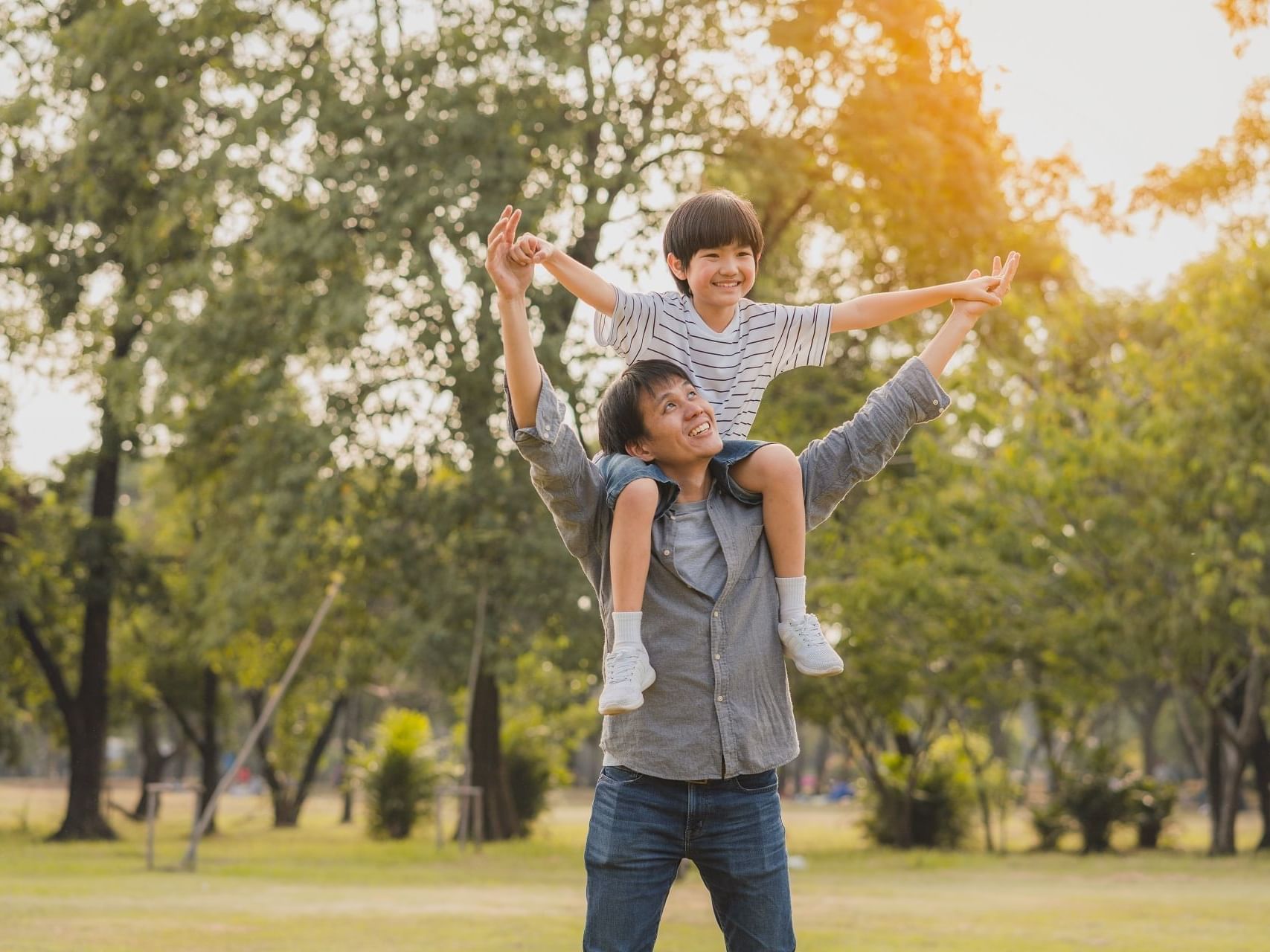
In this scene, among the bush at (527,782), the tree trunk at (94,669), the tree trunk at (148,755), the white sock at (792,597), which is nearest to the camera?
the white sock at (792,597)

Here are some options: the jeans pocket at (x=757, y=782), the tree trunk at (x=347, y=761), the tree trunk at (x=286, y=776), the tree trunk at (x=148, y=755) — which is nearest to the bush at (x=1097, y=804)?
the tree trunk at (x=347, y=761)

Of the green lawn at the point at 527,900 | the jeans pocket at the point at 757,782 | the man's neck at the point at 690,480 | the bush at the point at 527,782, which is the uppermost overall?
the man's neck at the point at 690,480

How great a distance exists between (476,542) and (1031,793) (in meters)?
30.3

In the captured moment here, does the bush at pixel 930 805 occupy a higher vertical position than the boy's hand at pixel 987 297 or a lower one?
lower

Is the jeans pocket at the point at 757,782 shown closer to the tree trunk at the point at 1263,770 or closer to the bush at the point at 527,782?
the tree trunk at the point at 1263,770

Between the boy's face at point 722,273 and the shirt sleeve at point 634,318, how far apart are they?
98 mm

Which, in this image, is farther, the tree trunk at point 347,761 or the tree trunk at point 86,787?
the tree trunk at point 347,761

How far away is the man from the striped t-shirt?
24 cm

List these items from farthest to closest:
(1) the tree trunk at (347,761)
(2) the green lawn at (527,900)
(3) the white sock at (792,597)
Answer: (1) the tree trunk at (347,761) < (2) the green lawn at (527,900) < (3) the white sock at (792,597)

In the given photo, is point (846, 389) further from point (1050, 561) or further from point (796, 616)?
point (796, 616)

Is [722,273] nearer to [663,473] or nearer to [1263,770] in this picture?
[663,473]

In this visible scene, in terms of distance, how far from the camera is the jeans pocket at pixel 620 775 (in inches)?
115

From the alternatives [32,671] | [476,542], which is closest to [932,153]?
[476,542]

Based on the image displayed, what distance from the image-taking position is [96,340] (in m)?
24.1
